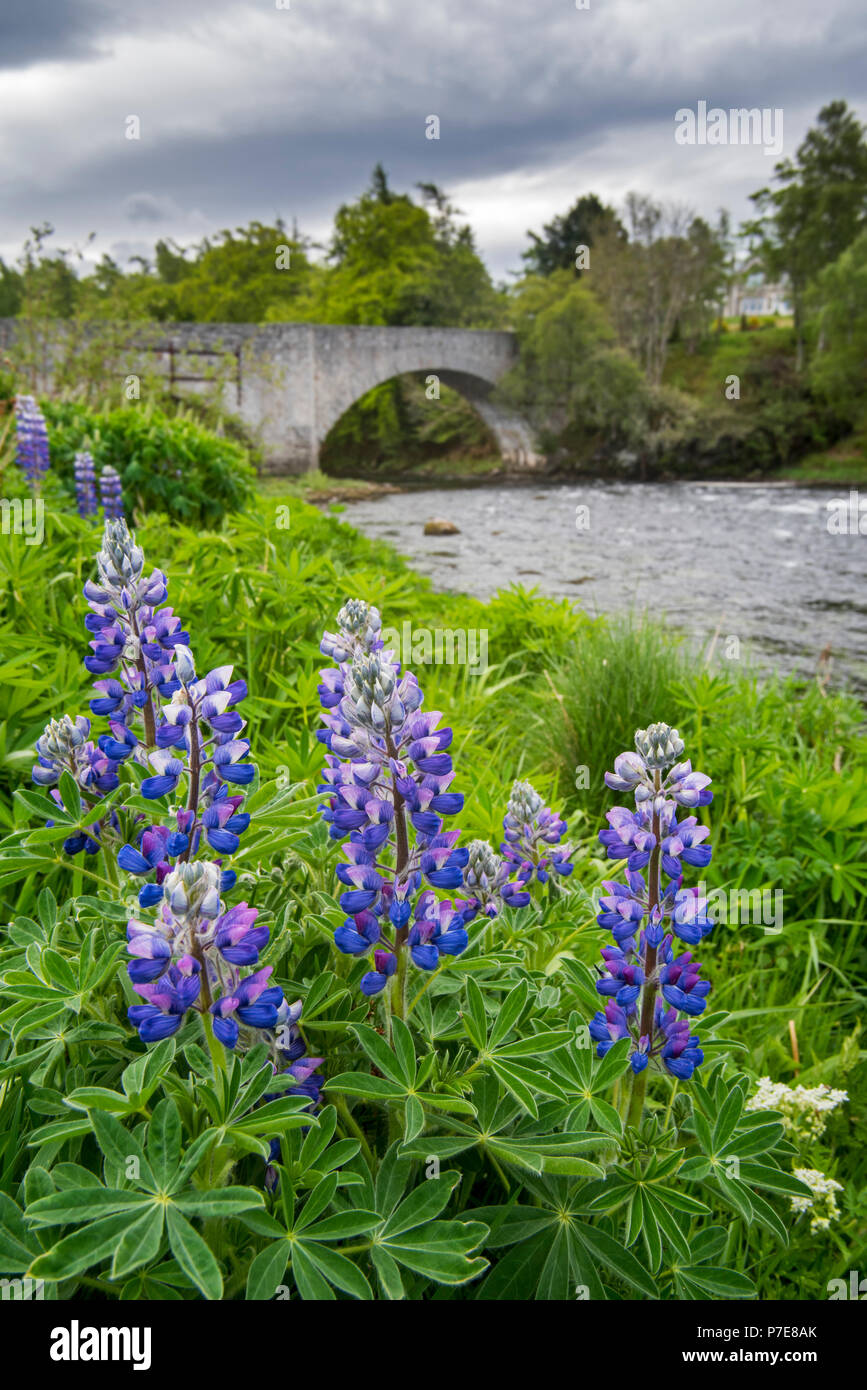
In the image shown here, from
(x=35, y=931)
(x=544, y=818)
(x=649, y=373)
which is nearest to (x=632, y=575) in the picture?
(x=544, y=818)

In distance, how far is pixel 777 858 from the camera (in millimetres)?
3062

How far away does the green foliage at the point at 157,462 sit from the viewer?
521cm

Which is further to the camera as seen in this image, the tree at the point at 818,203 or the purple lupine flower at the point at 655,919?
the tree at the point at 818,203

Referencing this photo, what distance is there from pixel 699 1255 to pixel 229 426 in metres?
17.2

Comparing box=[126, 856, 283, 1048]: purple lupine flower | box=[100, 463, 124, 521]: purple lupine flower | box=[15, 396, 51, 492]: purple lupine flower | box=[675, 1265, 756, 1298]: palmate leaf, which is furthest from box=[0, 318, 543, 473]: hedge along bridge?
box=[675, 1265, 756, 1298]: palmate leaf

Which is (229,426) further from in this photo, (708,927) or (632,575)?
(708,927)

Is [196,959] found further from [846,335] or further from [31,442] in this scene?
[846,335]

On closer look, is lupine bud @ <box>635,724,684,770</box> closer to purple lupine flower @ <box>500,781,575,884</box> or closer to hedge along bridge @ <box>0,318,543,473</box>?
purple lupine flower @ <box>500,781,575,884</box>

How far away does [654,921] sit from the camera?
47.8 inches

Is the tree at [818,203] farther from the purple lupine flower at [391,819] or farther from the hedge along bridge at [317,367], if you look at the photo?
the purple lupine flower at [391,819]

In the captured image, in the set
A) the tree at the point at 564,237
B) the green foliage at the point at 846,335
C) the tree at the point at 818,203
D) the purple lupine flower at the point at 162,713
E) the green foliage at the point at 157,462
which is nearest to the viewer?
the purple lupine flower at the point at 162,713

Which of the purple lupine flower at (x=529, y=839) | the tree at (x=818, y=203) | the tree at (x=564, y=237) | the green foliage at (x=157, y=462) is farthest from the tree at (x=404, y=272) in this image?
the purple lupine flower at (x=529, y=839)

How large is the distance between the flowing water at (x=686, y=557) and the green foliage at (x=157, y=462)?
2355 mm
